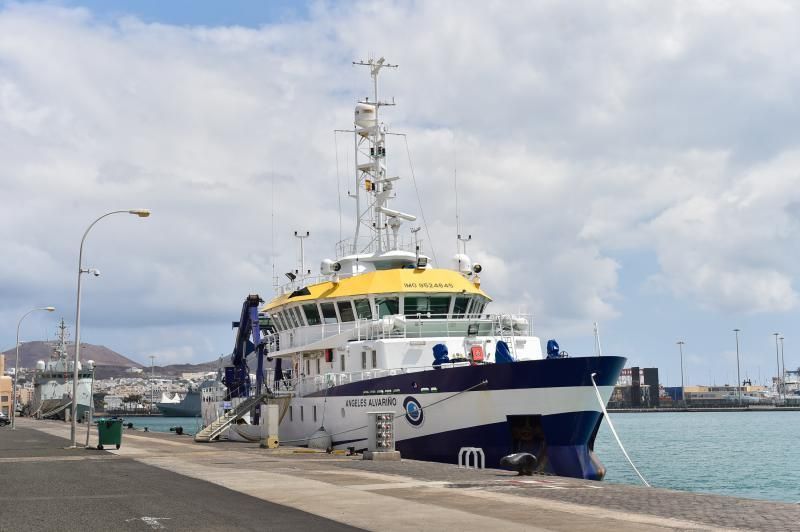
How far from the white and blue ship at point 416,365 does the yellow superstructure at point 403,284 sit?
0.07 m

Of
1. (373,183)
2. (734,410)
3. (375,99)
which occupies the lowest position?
(734,410)

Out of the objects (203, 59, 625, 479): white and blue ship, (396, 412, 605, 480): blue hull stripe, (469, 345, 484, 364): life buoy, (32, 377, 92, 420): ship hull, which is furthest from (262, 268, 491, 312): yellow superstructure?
(32, 377, 92, 420): ship hull

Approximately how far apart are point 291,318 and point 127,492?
23.8 metres

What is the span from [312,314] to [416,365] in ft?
25.0

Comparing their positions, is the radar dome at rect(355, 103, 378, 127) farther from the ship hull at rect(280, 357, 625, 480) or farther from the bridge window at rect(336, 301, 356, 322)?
the ship hull at rect(280, 357, 625, 480)

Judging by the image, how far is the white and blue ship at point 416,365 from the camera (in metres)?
27.3

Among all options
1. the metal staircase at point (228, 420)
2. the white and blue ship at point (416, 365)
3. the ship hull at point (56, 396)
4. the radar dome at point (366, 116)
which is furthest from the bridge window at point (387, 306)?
the ship hull at point (56, 396)

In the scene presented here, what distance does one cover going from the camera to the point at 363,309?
1478 inches

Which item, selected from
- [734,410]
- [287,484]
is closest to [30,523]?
[287,484]

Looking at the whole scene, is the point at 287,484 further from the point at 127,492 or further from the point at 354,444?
the point at 354,444

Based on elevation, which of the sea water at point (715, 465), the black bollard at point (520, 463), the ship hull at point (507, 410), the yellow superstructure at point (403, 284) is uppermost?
the yellow superstructure at point (403, 284)

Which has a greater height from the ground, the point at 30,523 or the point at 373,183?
the point at 373,183

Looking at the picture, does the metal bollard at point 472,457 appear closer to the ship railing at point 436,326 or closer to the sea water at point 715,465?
the ship railing at point 436,326

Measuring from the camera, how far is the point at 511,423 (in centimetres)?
2802
